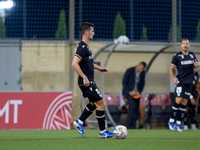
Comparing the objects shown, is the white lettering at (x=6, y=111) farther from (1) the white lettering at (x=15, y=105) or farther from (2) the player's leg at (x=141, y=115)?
(2) the player's leg at (x=141, y=115)

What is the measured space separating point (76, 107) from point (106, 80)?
53.2 inches

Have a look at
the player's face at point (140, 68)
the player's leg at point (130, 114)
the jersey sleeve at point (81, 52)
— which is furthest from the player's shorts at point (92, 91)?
the player's face at point (140, 68)

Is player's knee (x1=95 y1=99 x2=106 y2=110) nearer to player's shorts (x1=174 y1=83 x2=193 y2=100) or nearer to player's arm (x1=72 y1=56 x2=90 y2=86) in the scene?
player's arm (x1=72 y1=56 x2=90 y2=86)

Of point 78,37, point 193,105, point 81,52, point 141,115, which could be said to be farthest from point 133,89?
point 81,52

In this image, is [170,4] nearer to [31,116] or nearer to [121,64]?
[121,64]

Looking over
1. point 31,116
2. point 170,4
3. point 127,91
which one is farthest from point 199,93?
point 31,116

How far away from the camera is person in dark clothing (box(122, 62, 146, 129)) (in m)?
9.81

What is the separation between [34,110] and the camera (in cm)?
952

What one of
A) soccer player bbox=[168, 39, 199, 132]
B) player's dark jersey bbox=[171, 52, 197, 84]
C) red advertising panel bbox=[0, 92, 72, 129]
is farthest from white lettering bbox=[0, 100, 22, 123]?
player's dark jersey bbox=[171, 52, 197, 84]

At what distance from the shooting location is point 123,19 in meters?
13.0

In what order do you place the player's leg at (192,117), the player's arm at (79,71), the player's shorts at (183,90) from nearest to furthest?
the player's arm at (79,71) → the player's shorts at (183,90) → the player's leg at (192,117)

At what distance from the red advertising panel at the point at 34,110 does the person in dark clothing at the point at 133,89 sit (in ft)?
4.94

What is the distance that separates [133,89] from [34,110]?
2.52 m

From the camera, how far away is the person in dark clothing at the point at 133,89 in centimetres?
981
